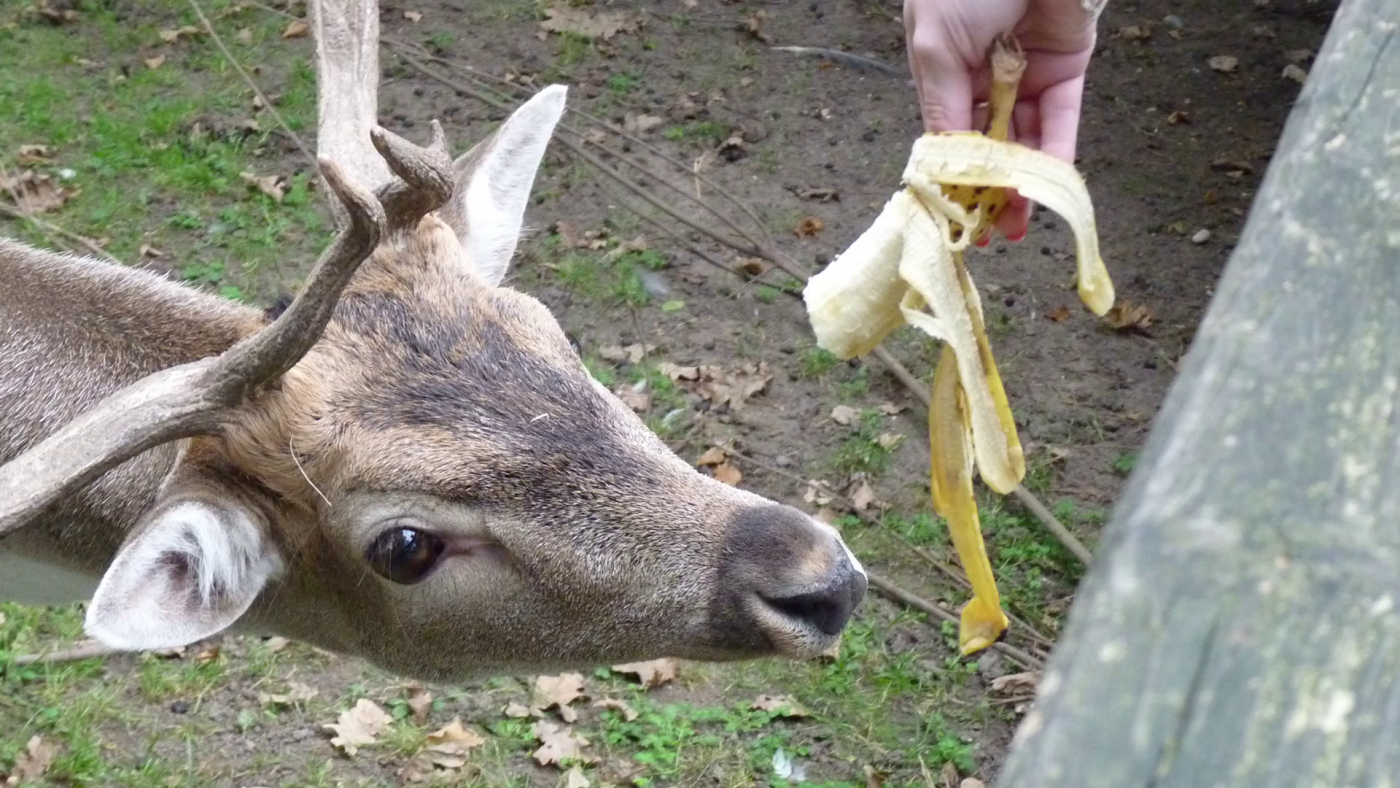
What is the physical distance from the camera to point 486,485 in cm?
291

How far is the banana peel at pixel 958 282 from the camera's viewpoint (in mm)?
2998

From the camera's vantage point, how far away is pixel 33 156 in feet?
24.7

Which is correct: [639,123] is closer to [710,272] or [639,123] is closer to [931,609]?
[710,272]

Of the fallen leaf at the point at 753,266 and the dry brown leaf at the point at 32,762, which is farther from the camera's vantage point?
the fallen leaf at the point at 753,266

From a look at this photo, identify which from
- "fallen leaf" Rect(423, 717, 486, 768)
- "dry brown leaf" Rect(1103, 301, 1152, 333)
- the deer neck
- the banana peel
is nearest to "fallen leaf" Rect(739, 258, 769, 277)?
"dry brown leaf" Rect(1103, 301, 1152, 333)

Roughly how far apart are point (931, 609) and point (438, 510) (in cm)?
310

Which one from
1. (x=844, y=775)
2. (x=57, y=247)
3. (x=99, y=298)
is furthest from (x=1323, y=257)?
(x=57, y=247)

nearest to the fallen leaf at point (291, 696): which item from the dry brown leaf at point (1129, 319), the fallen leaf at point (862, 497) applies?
the fallen leaf at point (862, 497)

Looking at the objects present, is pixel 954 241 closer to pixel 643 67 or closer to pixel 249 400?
pixel 249 400

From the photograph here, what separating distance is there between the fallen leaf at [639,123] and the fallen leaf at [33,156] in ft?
12.2

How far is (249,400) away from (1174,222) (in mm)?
6487

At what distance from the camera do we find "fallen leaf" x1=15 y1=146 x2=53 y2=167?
24.5ft

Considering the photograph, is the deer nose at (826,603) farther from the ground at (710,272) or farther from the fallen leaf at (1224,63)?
the fallen leaf at (1224,63)

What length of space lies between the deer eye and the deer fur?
22mm
